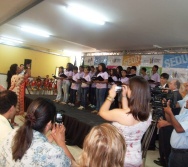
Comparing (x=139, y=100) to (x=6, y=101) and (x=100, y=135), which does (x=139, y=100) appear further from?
(x=6, y=101)

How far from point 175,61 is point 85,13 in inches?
133

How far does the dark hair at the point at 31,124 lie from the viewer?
1.01 m

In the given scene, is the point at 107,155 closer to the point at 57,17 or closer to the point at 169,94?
the point at 169,94

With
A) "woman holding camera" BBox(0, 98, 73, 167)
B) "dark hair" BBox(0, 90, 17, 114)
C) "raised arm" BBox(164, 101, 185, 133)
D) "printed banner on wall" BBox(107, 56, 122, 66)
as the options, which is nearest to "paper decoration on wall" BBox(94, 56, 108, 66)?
"printed banner on wall" BBox(107, 56, 122, 66)

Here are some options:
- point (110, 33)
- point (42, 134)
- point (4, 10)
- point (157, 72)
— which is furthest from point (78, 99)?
point (42, 134)

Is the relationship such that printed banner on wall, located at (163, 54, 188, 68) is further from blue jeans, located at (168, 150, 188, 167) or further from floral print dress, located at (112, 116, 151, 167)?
floral print dress, located at (112, 116, 151, 167)

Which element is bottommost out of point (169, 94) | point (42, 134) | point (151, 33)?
point (42, 134)

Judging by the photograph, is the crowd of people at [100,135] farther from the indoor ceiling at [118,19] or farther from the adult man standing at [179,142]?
the indoor ceiling at [118,19]

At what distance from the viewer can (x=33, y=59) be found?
10344 mm

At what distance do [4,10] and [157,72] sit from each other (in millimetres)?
4491

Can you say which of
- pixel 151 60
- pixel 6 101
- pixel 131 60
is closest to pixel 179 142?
pixel 6 101

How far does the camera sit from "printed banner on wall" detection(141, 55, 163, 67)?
670 cm

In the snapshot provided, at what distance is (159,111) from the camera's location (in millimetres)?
1753

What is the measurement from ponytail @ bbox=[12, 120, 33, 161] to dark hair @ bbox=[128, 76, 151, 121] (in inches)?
25.2
